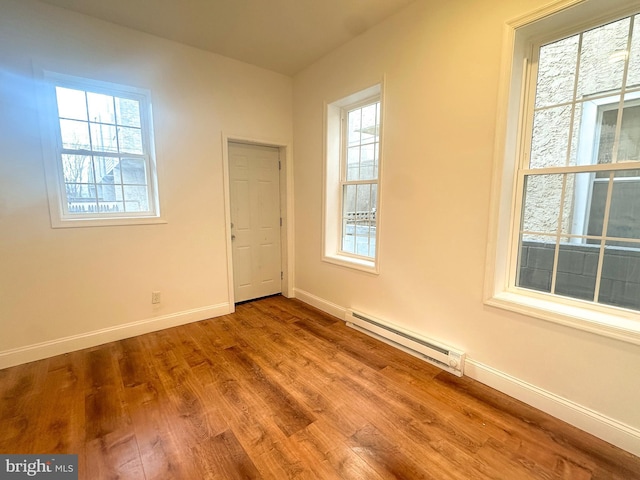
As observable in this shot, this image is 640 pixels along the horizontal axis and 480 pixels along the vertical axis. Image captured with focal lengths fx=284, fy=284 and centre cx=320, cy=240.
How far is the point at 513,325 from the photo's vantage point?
6.49ft

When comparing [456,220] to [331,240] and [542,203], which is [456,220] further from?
[331,240]

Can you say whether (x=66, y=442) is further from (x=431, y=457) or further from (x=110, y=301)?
(x=431, y=457)

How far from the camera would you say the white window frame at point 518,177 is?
5.39 feet

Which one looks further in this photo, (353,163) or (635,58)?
(353,163)

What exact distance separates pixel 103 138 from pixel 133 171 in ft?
1.21

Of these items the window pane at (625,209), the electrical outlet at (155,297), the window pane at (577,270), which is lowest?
the electrical outlet at (155,297)

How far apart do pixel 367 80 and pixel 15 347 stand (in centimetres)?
394

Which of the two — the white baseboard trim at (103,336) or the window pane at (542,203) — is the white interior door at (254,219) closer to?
the white baseboard trim at (103,336)

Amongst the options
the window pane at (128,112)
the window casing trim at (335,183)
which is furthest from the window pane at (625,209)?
the window pane at (128,112)

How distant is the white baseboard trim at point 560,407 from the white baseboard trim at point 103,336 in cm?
273

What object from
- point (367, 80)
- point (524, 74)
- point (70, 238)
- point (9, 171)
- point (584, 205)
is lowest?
point (70, 238)

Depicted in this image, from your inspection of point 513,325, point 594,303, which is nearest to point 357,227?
point 513,325

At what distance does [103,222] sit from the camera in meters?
2.68

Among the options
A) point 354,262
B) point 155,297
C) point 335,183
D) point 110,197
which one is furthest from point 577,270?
point 110,197
